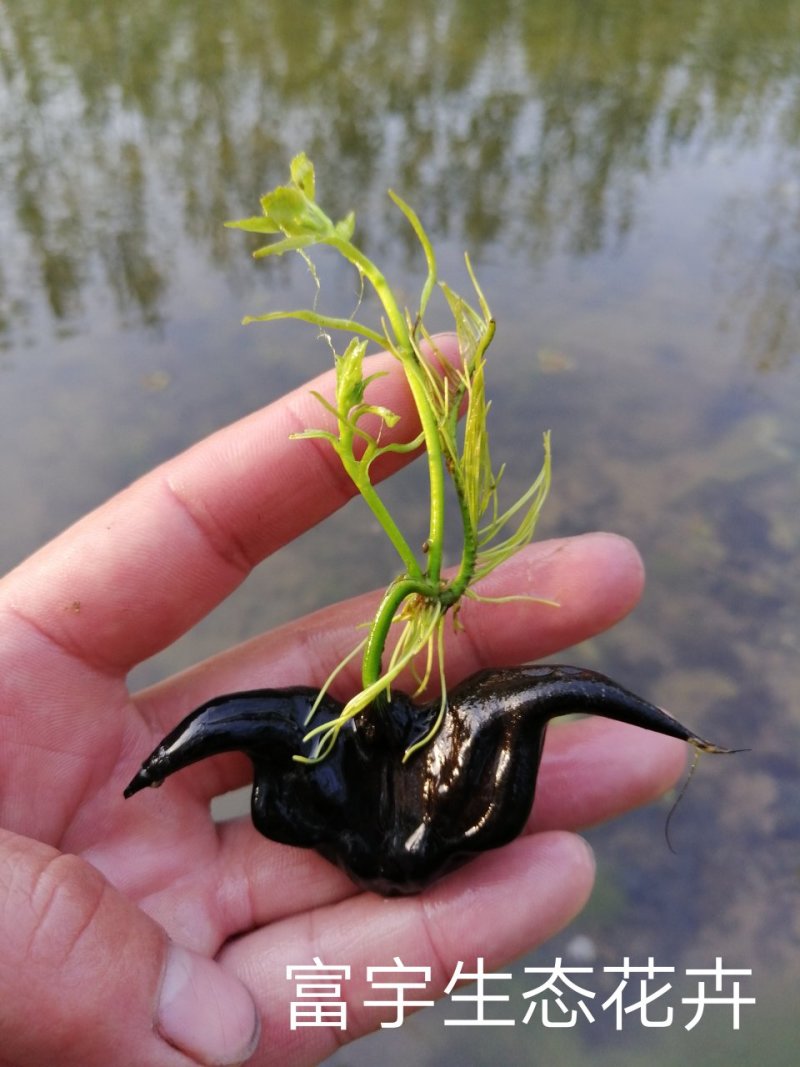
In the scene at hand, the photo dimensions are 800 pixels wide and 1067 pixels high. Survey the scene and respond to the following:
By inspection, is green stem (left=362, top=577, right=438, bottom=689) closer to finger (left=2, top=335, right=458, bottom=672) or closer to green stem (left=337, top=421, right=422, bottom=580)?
green stem (left=337, top=421, right=422, bottom=580)

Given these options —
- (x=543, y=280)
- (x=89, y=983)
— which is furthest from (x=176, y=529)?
(x=543, y=280)

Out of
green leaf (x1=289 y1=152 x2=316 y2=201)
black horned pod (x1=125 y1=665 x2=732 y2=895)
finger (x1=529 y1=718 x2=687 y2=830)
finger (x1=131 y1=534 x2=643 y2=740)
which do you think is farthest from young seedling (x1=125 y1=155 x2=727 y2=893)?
finger (x1=529 y1=718 x2=687 y2=830)

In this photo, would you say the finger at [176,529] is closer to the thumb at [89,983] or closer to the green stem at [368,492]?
the green stem at [368,492]

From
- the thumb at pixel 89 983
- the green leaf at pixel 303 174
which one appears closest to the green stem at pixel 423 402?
the green leaf at pixel 303 174

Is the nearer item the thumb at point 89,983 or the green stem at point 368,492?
the thumb at point 89,983

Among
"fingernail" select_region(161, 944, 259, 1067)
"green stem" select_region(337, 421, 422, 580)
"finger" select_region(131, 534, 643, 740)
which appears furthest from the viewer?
"finger" select_region(131, 534, 643, 740)
